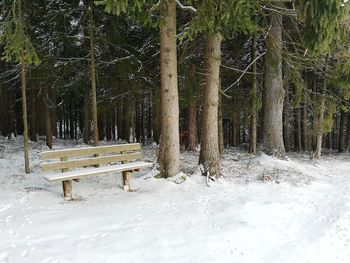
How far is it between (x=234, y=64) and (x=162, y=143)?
8.16 m

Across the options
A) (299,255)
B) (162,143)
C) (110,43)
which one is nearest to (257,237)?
(299,255)

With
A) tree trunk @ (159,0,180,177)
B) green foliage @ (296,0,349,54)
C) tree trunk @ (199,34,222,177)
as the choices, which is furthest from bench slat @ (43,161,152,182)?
green foliage @ (296,0,349,54)

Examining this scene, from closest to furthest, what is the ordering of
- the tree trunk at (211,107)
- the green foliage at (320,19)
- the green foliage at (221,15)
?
the green foliage at (221,15) < the green foliage at (320,19) < the tree trunk at (211,107)

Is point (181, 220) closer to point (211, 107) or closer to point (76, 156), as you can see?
point (76, 156)

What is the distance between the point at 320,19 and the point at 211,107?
10.5ft

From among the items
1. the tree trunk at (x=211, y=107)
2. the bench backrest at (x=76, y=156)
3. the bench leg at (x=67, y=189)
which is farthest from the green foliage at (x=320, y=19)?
the bench leg at (x=67, y=189)

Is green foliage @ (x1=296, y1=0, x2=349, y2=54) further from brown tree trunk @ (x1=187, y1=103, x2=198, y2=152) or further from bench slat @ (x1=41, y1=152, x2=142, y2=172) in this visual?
brown tree trunk @ (x1=187, y1=103, x2=198, y2=152)

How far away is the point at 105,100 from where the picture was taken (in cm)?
1642

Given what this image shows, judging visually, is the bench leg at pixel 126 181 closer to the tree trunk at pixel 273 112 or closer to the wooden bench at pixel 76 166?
the wooden bench at pixel 76 166

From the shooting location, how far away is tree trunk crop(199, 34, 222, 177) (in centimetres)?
884

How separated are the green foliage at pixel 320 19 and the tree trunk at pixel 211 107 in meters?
2.14

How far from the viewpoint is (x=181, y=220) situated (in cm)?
585

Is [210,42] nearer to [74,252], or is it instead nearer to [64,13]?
[64,13]

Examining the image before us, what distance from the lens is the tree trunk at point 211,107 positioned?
8.84 metres
